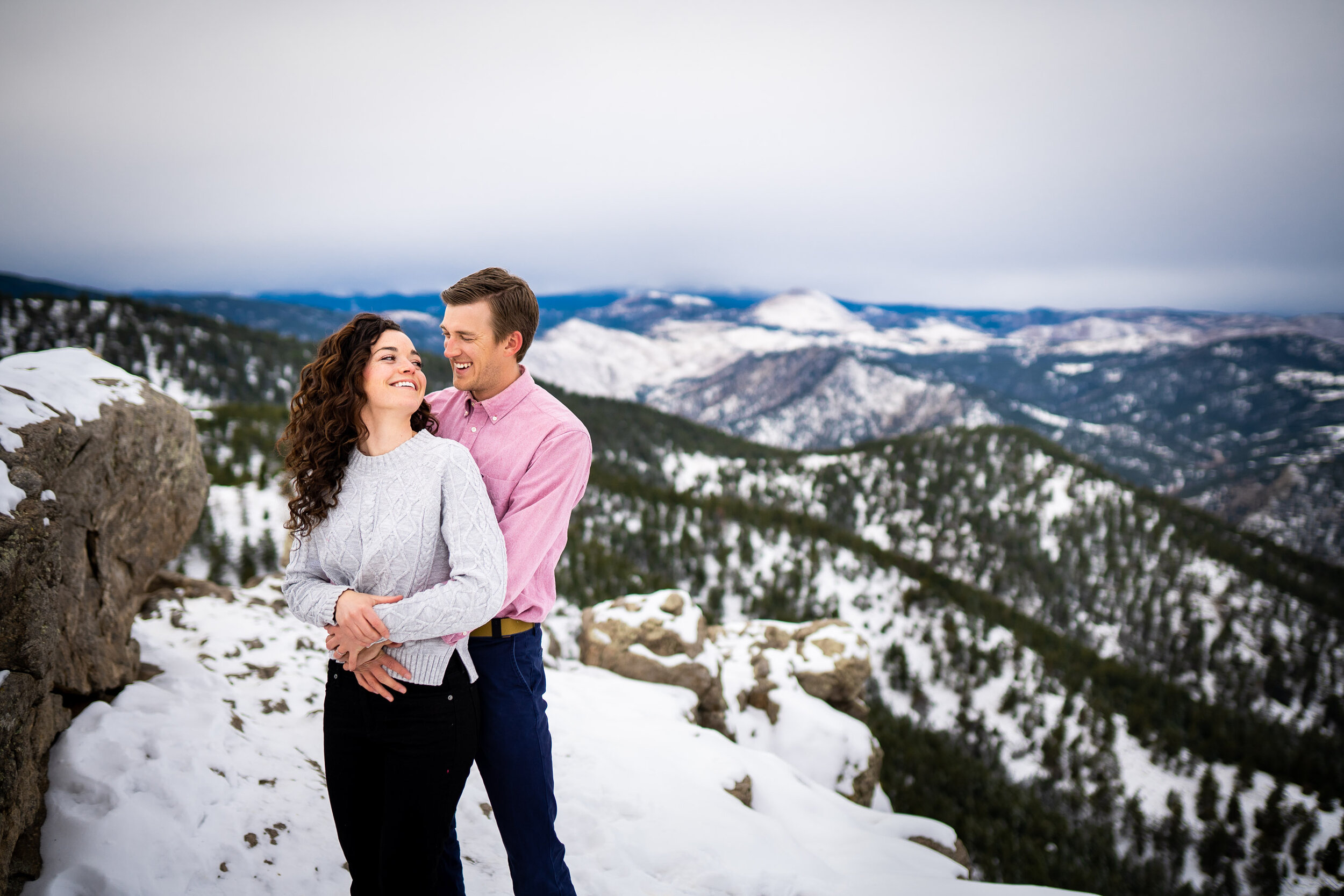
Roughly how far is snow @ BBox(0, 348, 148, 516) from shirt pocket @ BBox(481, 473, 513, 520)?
3.36 metres

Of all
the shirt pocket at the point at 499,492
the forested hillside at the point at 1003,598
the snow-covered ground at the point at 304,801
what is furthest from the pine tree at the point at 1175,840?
the shirt pocket at the point at 499,492

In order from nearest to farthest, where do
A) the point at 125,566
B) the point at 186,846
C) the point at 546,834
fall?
the point at 546,834, the point at 186,846, the point at 125,566

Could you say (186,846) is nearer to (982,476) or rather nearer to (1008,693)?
(1008,693)

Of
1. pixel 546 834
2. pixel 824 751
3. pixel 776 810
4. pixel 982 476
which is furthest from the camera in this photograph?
pixel 982 476

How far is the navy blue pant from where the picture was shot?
310 centimetres

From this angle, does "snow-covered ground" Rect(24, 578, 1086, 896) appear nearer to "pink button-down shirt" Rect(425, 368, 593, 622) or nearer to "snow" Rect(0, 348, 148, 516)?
"snow" Rect(0, 348, 148, 516)

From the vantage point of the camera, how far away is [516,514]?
292 cm

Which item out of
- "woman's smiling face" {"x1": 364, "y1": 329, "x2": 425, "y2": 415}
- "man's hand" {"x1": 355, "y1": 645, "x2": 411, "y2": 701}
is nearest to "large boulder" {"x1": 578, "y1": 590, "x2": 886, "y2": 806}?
"man's hand" {"x1": 355, "y1": 645, "x2": 411, "y2": 701}

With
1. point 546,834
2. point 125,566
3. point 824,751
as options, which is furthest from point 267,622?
point 824,751

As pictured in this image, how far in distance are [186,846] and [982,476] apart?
378 feet

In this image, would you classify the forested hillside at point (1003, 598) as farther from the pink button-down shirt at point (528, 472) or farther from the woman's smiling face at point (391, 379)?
the pink button-down shirt at point (528, 472)

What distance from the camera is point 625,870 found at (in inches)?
213

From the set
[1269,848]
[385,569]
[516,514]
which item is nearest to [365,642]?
[385,569]

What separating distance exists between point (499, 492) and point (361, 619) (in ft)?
A: 2.85
